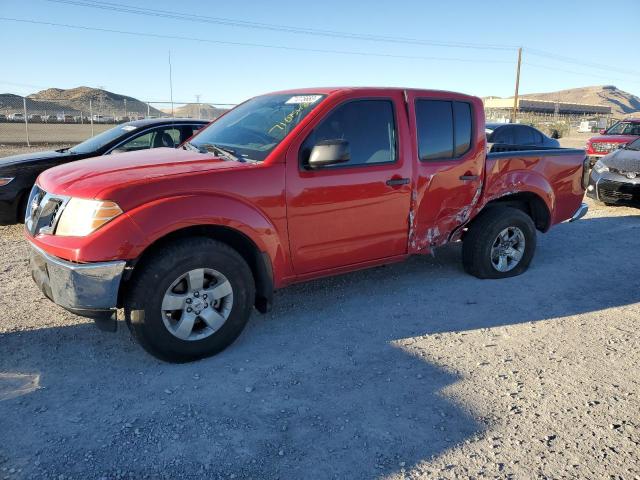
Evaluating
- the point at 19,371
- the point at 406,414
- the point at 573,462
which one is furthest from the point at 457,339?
the point at 19,371

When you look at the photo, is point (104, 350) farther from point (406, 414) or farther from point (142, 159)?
point (406, 414)

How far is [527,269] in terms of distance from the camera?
5520mm

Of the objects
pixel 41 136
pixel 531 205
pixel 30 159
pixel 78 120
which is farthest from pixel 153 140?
pixel 78 120

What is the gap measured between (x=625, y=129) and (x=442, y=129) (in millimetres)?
12918

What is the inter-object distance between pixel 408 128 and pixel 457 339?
185cm

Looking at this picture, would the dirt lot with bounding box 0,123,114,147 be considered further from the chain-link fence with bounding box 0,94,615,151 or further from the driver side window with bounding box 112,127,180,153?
the driver side window with bounding box 112,127,180,153

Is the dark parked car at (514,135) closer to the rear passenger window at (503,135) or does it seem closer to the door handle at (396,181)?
the rear passenger window at (503,135)

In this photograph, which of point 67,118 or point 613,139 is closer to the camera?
point 613,139

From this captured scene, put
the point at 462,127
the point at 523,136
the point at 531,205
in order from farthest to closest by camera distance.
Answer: the point at 523,136 < the point at 531,205 < the point at 462,127

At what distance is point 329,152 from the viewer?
3.53 metres

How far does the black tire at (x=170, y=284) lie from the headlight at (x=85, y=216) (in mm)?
381

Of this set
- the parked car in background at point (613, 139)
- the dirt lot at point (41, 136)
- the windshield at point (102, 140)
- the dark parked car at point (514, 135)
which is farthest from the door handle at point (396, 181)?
the dirt lot at point (41, 136)

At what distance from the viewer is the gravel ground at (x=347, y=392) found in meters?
2.47

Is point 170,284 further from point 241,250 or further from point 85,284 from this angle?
point 241,250
